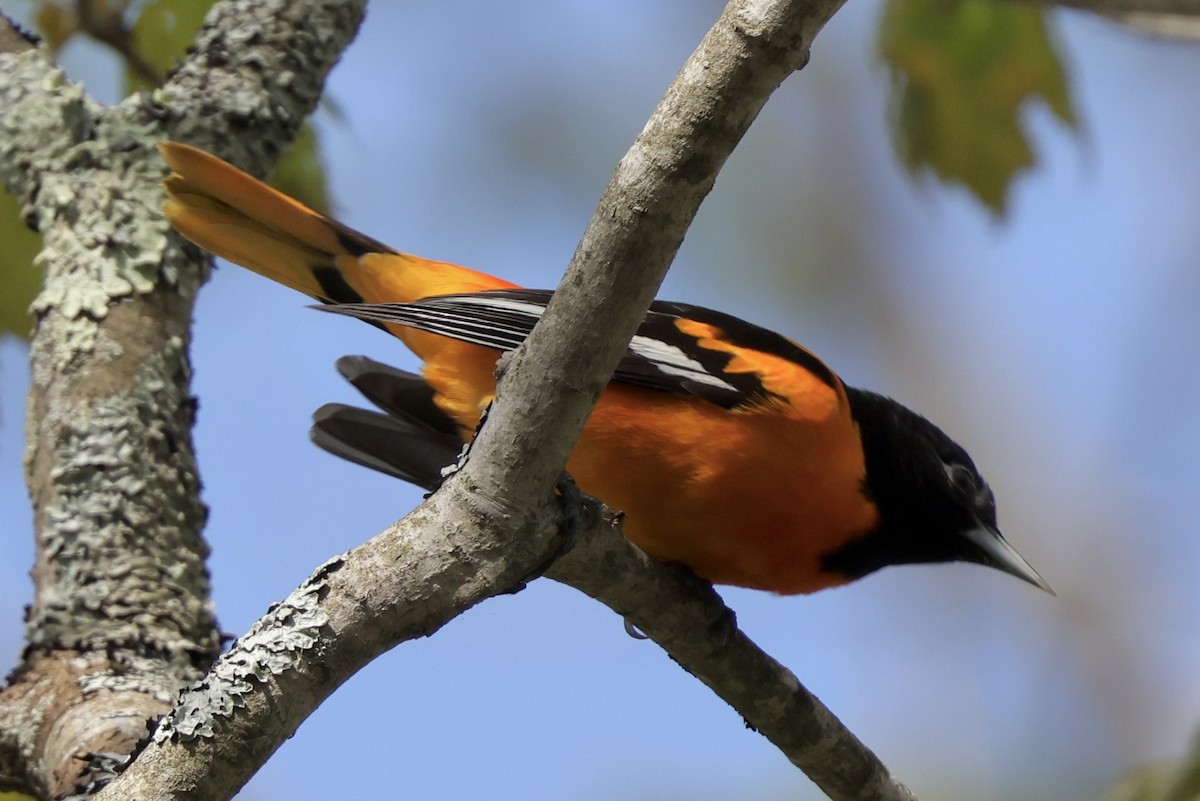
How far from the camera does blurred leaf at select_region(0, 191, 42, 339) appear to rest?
402 centimetres

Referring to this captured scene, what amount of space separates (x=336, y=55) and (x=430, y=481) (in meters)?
1.48

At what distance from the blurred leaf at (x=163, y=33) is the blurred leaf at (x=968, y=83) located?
2.21 meters

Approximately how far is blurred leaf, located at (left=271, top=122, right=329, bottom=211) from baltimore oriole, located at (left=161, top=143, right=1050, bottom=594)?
18.9 inches

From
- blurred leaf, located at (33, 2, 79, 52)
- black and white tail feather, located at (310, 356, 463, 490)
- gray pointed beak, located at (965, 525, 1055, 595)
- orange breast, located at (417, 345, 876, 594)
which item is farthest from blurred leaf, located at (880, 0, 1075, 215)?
blurred leaf, located at (33, 2, 79, 52)

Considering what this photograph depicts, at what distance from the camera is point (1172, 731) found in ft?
24.7

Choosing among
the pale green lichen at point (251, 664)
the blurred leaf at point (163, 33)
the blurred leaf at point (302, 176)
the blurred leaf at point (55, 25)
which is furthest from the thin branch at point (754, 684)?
the blurred leaf at point (55, 25)

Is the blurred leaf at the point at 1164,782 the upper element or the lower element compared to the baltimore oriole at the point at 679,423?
lower

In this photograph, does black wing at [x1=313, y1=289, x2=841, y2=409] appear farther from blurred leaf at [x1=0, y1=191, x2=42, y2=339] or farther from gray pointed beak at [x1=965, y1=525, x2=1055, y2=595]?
blurred leaf at [x1=0, y1=191, x2=42, y2=339]

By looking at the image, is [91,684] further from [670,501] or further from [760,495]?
[760,495]

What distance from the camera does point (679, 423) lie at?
3445 millimetres

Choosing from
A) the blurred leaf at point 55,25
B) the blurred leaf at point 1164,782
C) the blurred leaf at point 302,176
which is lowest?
the blurred leaf at point 1164,782

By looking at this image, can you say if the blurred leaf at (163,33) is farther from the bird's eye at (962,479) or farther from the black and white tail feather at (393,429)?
the bird's eye at (962,479)

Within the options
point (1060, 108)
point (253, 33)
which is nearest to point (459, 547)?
point (253, 33)

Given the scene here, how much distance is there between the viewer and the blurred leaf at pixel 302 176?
4457 mm
